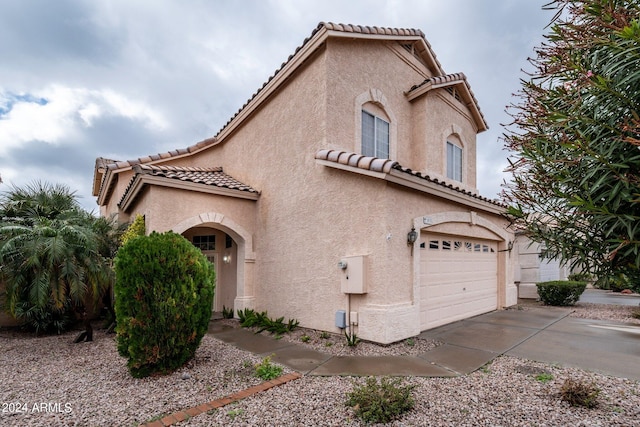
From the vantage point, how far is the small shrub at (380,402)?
386 cm

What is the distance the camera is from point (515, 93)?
3.44 m

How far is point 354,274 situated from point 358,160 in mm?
2563

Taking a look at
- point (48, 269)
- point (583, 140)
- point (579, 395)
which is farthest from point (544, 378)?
point (48, 269)

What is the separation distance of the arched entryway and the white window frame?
15.4 feet

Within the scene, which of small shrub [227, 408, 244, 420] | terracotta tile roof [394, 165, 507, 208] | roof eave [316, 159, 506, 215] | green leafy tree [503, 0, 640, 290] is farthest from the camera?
terracotta tile roof [394, 165, 507, 208]

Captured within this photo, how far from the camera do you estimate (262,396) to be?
4582 mm

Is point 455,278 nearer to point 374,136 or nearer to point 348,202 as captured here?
point 348,202

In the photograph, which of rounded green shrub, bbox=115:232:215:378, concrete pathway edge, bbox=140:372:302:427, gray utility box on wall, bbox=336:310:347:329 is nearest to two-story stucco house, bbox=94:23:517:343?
gray utility box on wall, bbox=336:310:347:329

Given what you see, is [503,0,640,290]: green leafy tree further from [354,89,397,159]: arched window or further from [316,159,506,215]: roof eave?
[354,89,397,159]: arched window

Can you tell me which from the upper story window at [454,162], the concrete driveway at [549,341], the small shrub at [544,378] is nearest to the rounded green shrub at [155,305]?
the concrete driveway at [549,341]

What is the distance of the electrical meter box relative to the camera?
7164 mm

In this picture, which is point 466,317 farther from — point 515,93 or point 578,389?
point 515,93

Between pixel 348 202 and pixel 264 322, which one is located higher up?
pixel 348 202

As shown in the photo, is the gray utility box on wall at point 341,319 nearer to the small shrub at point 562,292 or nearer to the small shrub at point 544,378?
the small shrub at point 544,378
